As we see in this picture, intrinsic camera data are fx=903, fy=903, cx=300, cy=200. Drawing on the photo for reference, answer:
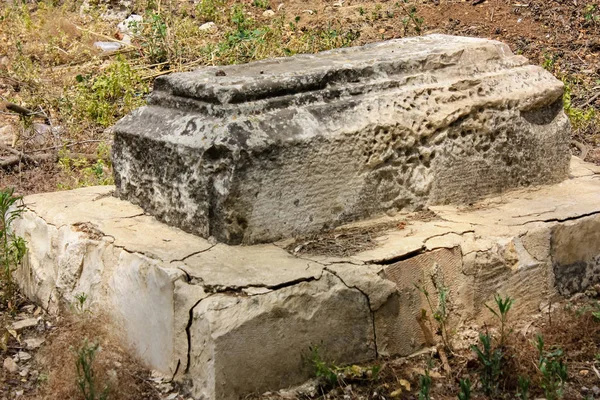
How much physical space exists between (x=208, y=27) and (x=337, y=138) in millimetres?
4050

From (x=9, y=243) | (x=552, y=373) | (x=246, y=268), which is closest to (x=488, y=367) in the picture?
(x=552, y=373)

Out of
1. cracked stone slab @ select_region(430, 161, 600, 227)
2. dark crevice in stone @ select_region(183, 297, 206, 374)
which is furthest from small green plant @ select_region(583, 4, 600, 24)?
dark crevice in stone @ select_region(183, 297, 206, 374)

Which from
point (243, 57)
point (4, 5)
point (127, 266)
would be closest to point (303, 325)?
point (127, 266)

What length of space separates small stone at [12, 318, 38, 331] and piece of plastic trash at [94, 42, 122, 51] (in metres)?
3.58

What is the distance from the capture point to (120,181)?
3934 mm

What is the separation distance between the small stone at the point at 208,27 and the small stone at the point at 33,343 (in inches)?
157

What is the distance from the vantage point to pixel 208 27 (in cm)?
730

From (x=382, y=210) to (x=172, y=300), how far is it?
1.05 metres

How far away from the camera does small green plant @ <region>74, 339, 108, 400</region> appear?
A: 297cm

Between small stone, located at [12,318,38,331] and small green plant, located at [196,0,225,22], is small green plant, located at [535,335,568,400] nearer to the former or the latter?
small stone, located at [12,318,38,331]

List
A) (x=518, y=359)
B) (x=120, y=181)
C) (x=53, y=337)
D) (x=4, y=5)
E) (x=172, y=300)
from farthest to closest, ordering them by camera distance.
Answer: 1. (x=4, y=5)
2. (x=120, y=181)
3. (x=53, y=337)
4. (x=518, y=359)
5. (x=172, y=300)

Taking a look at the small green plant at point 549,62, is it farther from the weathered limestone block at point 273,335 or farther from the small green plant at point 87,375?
the small green plant at point 87,375

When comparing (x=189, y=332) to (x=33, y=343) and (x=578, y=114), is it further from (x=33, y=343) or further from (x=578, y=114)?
(x=578, y=114)

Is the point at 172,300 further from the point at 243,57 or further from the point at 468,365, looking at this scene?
the point at 243,57
